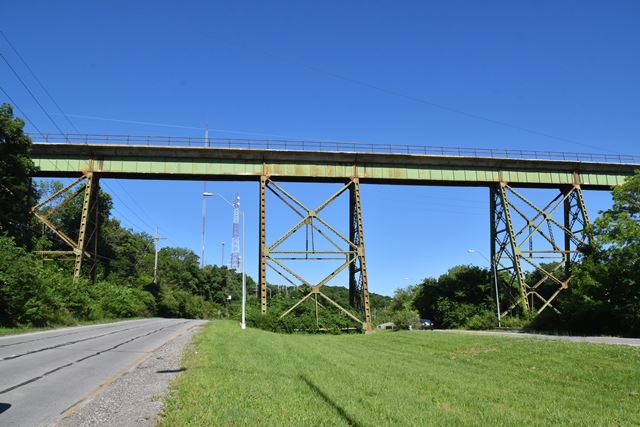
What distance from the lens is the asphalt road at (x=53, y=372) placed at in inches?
307

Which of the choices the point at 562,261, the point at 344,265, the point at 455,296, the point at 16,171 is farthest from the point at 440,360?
the point at 455,296

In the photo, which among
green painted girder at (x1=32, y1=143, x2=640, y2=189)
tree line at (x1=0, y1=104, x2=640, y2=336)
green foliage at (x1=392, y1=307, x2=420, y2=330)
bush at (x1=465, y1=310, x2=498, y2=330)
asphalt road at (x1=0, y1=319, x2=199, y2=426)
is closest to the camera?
asphalt road at (x1=0, y1=319, x2=199, y2=426)

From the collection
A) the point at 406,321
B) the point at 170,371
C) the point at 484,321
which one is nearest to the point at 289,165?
the point at 484,321

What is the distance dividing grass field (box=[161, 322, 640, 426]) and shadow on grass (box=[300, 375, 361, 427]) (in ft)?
0.07

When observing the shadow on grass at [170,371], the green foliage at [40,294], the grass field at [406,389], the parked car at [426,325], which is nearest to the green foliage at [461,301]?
the parked car at [426,325]

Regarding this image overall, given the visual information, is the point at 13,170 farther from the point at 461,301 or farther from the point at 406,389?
the point at 461,301

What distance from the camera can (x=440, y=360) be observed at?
17.5 m

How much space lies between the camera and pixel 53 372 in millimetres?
11445

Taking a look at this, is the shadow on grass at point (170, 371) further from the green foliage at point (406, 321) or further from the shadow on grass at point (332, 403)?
the green foliage at point (406, 321)

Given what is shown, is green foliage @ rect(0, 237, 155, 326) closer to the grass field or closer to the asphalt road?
the asphalt road

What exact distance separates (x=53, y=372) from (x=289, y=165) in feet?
91.2

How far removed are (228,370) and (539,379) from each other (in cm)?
796

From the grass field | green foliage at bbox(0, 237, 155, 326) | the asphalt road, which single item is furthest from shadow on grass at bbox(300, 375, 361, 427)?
green foliage at bbox(0, 237, 155, 326)

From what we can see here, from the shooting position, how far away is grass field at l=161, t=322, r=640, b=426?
7465 millimetres
